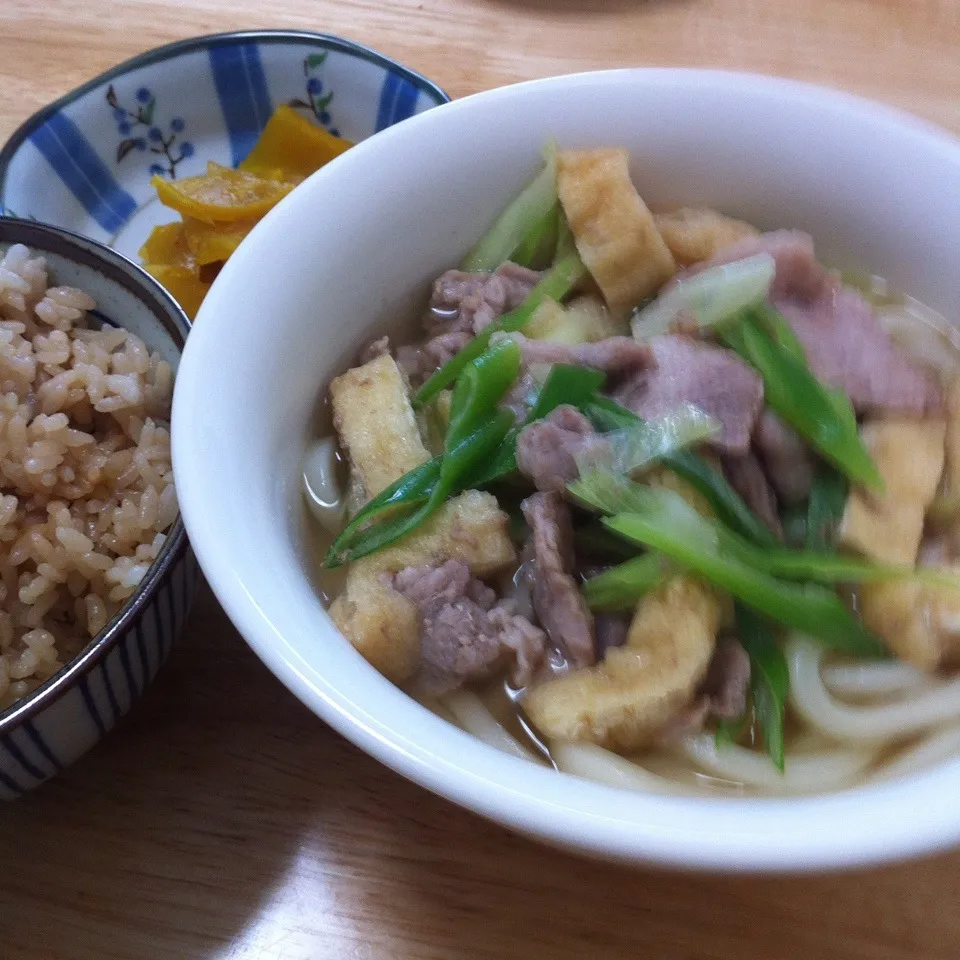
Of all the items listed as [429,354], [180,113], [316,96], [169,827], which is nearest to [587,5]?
[316,96]

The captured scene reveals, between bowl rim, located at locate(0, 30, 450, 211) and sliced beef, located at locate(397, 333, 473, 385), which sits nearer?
sliced beef, located at locate(397, 333, 473, 385)

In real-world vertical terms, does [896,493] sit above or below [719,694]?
above

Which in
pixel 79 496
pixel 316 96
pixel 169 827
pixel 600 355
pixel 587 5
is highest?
pixel 587 5

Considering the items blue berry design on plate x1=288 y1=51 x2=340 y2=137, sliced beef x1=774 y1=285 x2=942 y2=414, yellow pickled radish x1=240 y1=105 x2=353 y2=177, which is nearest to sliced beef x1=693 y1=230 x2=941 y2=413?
sliced beef x1=774 y1=285 x2=942 y2=414

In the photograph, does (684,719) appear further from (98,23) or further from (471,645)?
(98,23)

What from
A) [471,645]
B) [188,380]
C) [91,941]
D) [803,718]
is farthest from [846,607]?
[91,941]

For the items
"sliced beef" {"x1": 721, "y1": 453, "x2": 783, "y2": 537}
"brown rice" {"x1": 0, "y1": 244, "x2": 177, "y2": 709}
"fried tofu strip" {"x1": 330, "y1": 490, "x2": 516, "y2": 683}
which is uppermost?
"sliced beef" {"x1": 721, "y1": 453, "x2": 783, "y2": 537}

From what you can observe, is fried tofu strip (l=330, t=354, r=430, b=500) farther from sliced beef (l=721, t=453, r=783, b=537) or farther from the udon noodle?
sliced beef (l=721, t=453, r=783, b=537)

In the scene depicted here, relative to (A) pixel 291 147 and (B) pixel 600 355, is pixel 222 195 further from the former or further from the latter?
(B) pixel 600 355
